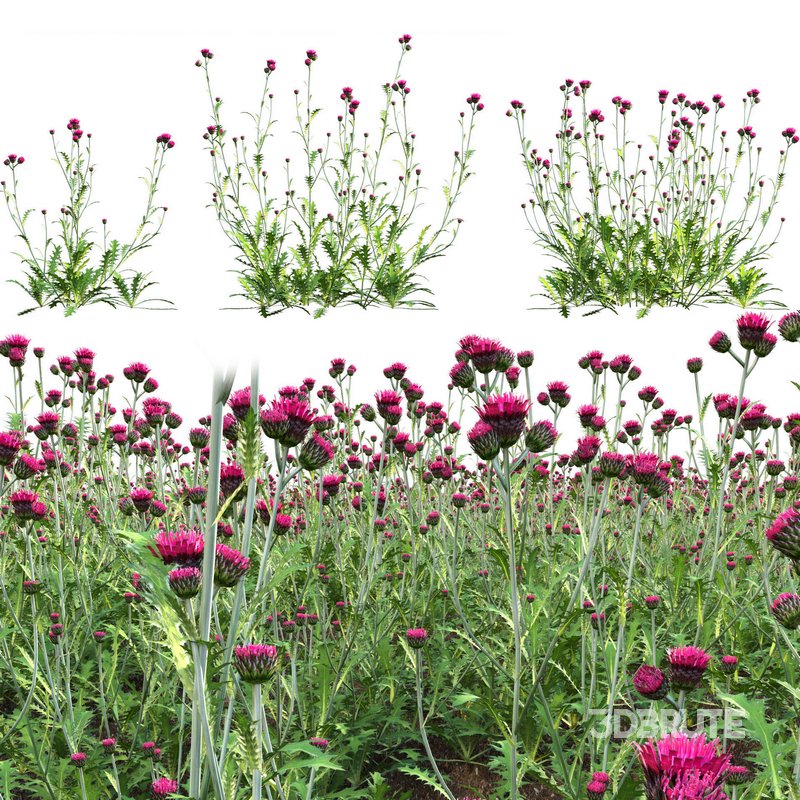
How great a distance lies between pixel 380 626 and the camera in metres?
3.68

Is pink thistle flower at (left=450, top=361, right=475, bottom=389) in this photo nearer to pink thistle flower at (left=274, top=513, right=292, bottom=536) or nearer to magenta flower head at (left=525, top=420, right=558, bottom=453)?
magenta flower head at (left=525, top=420, right=558, bottom=453)

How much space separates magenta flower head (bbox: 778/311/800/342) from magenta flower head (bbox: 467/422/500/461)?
1698mm

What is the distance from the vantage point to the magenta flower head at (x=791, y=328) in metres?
3.02

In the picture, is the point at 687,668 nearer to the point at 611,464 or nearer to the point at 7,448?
the point at 611,464

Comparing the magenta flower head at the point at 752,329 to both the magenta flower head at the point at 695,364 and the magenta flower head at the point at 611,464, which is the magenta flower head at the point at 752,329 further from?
the magenta flower head at the point at 695,364

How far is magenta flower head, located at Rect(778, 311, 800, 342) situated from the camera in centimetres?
302

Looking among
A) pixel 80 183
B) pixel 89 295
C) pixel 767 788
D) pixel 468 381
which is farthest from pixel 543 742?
pixel 80 183

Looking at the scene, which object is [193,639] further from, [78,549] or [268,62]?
[268,62]

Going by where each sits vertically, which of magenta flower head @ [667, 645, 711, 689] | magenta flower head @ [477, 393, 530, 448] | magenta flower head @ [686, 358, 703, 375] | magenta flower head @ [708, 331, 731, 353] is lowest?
magenta flower head @ [667, 645, 711, 689]

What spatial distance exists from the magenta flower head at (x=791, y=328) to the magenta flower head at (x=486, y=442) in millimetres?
1698

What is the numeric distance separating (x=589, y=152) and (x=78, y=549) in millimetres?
4170

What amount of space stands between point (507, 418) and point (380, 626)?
6.91 ft

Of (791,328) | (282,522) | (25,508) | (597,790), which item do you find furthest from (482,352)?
(25,508)

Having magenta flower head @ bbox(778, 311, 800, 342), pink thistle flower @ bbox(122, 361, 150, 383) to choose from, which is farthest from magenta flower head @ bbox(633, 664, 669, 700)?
pink thistle flower @ bbox(122, 361, 150, 383)
